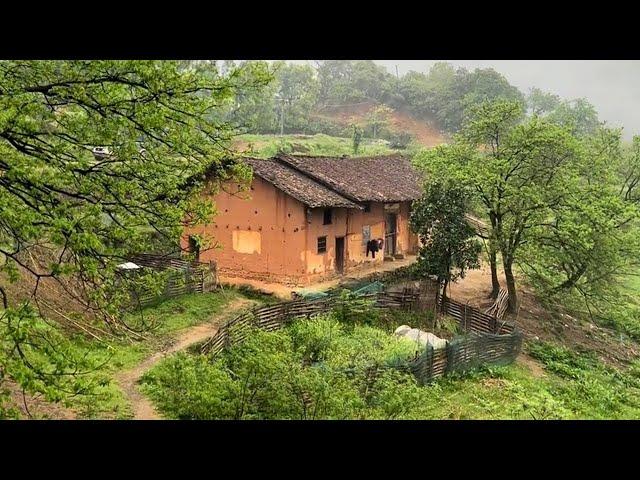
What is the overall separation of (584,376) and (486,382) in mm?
4053

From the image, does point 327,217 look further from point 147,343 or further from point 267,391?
point 267,391

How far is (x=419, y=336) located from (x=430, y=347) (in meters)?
1.82

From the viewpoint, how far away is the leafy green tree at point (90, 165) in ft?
19.6


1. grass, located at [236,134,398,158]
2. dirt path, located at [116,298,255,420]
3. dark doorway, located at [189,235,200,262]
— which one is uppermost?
grass, located at [236,134,398,158]

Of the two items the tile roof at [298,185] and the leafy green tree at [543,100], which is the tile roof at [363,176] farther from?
the leafy green tree at [543,100]

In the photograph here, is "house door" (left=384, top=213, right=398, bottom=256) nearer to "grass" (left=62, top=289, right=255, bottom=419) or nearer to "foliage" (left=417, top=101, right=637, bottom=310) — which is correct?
"foliage" (left=417, top=101, right=637, bottom=310)

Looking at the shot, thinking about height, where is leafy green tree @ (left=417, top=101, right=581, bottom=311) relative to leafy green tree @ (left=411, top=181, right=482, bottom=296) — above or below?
above

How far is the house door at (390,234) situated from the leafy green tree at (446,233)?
5.90m

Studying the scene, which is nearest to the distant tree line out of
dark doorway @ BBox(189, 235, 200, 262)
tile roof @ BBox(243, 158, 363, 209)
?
tile roof @ BBox(243, 158, 363, 209)

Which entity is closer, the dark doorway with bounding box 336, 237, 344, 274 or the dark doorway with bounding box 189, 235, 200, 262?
the dark doorway with bounding box 189, 235, 200, 262

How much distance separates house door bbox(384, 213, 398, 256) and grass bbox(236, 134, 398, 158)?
65.0 ft

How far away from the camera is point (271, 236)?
22.8 m

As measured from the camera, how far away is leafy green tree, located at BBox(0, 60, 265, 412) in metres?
5.97

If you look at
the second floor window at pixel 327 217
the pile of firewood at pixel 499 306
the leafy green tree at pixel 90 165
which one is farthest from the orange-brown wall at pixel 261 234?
the leafy green tree at pixel 90 165
